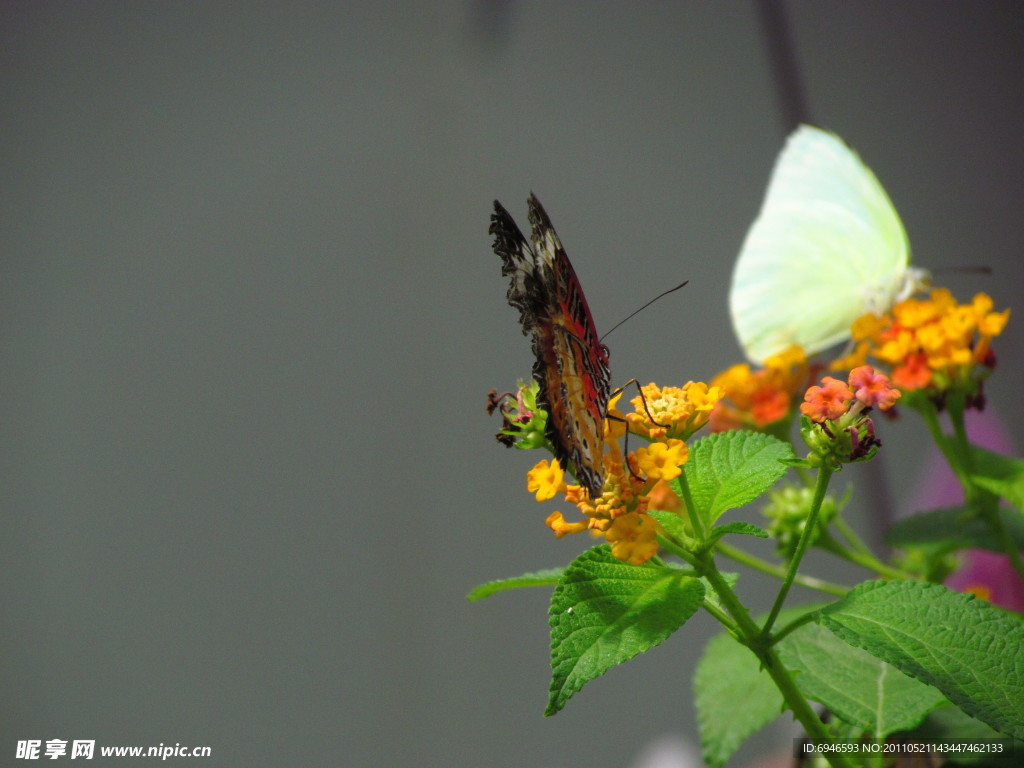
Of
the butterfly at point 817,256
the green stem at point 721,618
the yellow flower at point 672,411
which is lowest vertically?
the green stem at point 721,618

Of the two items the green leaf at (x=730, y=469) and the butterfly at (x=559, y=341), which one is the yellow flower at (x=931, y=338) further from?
the butterfly at (x=559, y=341)

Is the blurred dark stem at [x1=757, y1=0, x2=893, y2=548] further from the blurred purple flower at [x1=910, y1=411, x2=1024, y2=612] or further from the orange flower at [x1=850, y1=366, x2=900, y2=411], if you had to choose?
the orange flower at [x1=850, y1=366, x2=900, y2=411]

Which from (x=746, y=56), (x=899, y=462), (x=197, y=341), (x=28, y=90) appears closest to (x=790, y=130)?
(x=746, y=56)

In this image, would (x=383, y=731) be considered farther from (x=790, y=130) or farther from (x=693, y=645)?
(x=790, y=130)

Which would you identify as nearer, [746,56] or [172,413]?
[172,413]

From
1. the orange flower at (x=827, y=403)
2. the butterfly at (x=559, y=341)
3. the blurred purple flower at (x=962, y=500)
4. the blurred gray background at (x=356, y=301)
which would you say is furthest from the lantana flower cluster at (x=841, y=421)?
the blurred gray background at (x=356, y=301)

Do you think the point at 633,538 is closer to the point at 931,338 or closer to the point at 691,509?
the point at 691,509
